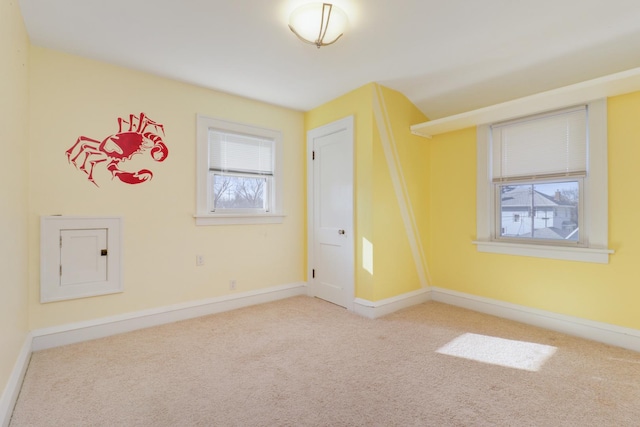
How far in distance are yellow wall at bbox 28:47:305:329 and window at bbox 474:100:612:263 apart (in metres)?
2.47

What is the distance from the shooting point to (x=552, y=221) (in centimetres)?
306

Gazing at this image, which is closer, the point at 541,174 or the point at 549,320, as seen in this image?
the point at 549,320

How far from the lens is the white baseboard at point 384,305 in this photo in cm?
331

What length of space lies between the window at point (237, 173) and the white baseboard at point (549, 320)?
2455mm

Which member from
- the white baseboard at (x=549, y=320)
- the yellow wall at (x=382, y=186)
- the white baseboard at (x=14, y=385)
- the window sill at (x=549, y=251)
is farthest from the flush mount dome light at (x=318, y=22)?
the white baseboard at (x=549, y=320)

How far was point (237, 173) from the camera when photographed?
12.1 feet

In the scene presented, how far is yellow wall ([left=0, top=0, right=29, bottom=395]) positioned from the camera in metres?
1.72

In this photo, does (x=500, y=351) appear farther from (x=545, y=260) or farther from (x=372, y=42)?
(x=372, y=42)

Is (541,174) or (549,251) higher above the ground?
(541,174)

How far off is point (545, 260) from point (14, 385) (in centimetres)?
430

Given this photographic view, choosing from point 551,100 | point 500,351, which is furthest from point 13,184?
point 551,100

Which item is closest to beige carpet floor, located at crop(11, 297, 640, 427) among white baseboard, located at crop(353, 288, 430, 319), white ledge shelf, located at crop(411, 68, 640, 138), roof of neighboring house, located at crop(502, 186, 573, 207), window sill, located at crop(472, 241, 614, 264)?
white baseboard, located at crop(353, 288, 430, 319)

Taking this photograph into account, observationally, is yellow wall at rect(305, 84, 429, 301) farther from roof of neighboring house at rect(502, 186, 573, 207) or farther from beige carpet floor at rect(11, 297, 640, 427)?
roof of neighboring house at rect(502, 186, 573, 207)

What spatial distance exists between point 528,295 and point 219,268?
3.32m
